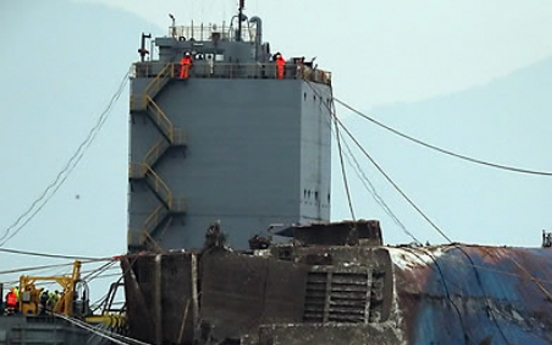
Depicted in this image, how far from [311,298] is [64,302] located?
6.93 m

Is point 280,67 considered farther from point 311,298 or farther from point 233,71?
point 311,298

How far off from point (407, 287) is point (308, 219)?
25.7 m

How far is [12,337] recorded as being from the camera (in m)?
34.9

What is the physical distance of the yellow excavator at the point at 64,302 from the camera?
36.6 meters

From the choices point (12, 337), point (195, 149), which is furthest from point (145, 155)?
point (12, 337)

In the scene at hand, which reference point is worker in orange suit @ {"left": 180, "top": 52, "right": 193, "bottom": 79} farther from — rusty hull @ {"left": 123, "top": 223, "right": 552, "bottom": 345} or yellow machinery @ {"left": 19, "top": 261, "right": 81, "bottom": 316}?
rusty hull @ {"left": 123, "top": 223, "right": 552, "bottom": 345}

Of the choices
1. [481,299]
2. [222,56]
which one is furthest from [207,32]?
[481,299]

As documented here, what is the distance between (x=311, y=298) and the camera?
3369 cm

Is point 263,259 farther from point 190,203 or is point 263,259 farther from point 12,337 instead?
point 190,203

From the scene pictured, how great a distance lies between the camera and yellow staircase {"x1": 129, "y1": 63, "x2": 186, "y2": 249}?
5800cm

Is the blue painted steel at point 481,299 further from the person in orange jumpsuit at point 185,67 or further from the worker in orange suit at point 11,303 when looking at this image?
the person in orange jumpsuit at point 185,67

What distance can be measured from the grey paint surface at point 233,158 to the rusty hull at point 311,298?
22.2 metres

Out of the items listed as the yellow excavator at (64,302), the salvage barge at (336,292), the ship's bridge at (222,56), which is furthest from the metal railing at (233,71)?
the yellow excavator at (64,302)

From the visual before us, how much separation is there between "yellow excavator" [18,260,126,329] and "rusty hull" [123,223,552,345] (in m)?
1.90
